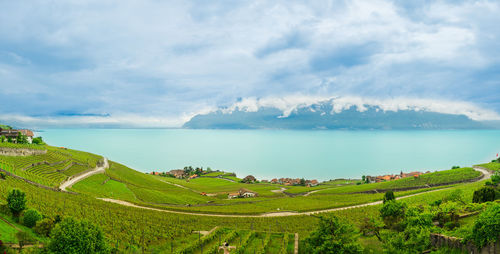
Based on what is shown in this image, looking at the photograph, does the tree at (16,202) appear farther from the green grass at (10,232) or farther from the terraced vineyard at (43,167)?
the terraced vineyard at (43,167)

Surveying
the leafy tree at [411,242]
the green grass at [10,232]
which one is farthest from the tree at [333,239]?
the green grass at [10,232]

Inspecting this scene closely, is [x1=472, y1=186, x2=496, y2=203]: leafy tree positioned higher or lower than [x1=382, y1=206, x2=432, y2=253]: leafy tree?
higher

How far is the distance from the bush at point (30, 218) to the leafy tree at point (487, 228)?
121ft

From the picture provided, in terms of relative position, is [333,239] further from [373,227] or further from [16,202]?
[16,202]

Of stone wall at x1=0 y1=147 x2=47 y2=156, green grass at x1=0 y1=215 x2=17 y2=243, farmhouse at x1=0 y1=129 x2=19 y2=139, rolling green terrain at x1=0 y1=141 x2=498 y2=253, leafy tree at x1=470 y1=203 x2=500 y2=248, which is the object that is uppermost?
farmhouse at x1=0 y1=129 x2=19 y2=139

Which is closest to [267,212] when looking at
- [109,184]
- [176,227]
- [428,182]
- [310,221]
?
[310,221]

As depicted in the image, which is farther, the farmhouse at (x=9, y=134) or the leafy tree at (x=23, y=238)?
the farmhouse at (x=9, y=134)

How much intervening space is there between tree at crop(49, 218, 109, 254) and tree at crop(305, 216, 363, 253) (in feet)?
53.8

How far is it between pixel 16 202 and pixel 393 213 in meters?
39.3

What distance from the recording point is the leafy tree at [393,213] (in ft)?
97.5

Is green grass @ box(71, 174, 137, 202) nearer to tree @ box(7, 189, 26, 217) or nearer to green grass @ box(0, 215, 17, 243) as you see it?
tree @ box(7, 189, 26, 217)

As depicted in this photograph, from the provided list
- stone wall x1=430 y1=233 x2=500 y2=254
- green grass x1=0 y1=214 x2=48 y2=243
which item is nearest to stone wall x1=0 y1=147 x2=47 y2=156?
green grass x1=0 y1=214 x2=48 y2=243

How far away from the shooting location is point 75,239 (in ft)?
59.5

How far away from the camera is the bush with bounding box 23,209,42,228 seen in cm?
2434
